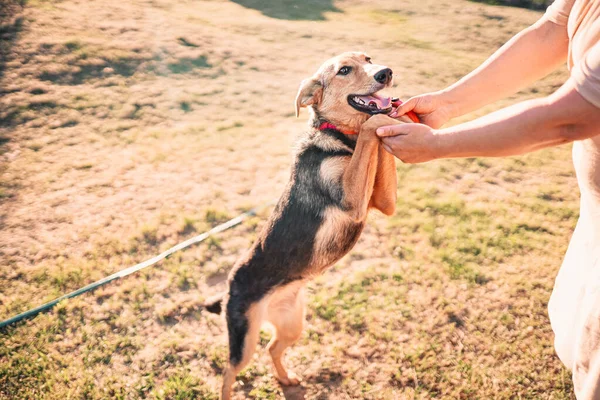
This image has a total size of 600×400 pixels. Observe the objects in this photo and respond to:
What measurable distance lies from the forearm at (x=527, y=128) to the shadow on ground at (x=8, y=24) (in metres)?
9.99

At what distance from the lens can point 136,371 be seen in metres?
3.42

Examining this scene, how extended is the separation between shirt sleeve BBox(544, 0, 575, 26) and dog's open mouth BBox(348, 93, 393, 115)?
3.46 ft

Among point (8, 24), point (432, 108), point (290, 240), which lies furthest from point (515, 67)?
point (8, 24)

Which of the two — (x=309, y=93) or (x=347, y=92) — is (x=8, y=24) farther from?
(x=347, y=92)

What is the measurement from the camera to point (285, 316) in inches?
121

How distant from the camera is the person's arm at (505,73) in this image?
218cm

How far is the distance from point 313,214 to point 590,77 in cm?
181

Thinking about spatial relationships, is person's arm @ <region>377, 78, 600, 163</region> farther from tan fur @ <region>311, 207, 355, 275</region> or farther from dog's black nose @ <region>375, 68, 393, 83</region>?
dog's black nose @ <region>375, 68, 393, 83</region>

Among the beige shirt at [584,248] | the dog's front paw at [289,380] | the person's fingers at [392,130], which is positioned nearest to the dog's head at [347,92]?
the person's fingers at [392,130]

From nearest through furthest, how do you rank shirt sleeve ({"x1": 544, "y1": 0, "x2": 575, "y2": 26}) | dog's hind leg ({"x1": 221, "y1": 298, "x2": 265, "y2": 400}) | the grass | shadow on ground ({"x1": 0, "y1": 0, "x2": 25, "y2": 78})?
shirt sleeve ({"x1": 544, "y1": 0, "x2": 575, "y2": 26}), dog's hind leg ({"x1": 221, "y1": 298, "x2": 265, "y2": 400}), the grass, shadow on ground ({"x1": 0, "y1": 0, "x2": 25, "y2": 78})

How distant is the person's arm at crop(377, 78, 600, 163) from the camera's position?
142 cm

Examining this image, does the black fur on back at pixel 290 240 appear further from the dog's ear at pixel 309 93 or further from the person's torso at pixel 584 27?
the person's torso at pixel 584 27

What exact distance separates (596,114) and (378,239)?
3.42 meters

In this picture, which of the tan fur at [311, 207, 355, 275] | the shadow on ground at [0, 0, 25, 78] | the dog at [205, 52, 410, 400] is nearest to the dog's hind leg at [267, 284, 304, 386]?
the dog at [205, 52, 410, 400]
